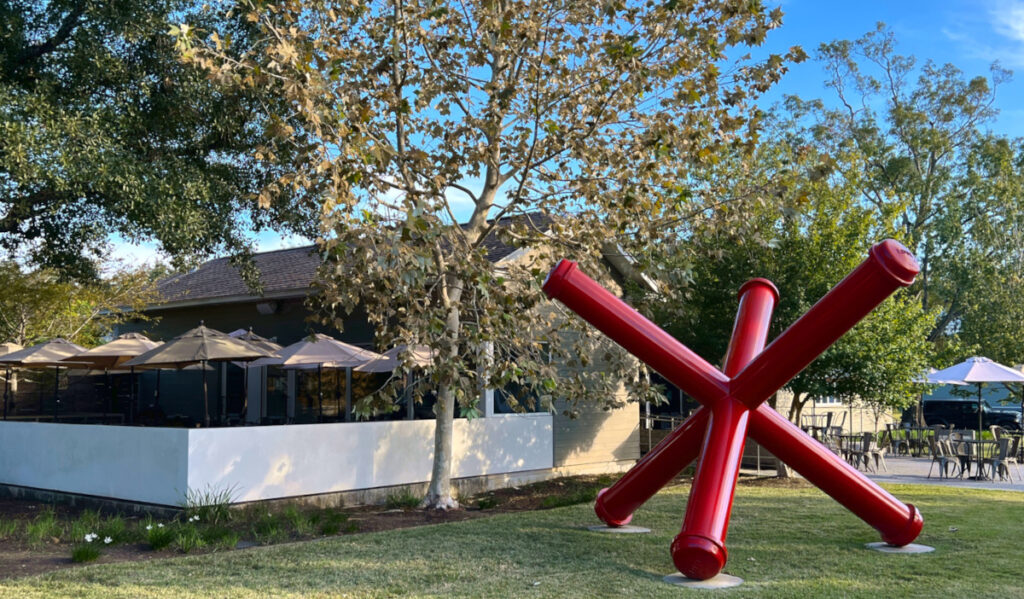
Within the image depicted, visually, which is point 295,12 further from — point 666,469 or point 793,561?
point 793,561

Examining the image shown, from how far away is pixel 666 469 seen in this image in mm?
8352

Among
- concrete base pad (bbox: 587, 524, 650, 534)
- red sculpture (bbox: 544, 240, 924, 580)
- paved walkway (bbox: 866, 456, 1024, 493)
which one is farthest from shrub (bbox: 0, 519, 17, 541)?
paved walkway (bbox: 866, 456, 1024, 493)

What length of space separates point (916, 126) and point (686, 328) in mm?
26653

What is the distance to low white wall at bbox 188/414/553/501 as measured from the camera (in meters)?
11.0

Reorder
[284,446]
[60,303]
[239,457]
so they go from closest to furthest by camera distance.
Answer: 1. [239,457]
2. [284,446]
3. [60,303]

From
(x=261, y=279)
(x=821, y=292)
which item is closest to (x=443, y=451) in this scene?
(x=821, y=292)

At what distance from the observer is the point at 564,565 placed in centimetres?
786

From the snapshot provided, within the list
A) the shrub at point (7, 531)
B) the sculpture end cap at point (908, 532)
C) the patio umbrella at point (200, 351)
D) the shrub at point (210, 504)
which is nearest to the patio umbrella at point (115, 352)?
the patio umbrella at point (200, 351)

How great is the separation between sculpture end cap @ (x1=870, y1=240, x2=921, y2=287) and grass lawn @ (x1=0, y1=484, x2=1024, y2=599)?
2475mm

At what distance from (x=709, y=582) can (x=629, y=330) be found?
222cm

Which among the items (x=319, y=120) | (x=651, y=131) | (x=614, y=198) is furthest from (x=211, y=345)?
(x=651, y=131)

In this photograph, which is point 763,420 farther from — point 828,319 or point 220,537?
point 220,537

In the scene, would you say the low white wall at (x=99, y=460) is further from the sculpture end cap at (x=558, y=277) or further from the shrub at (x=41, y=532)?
the sculpture end cap at (x=558, y=277)

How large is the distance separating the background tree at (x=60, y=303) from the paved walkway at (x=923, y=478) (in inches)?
734
